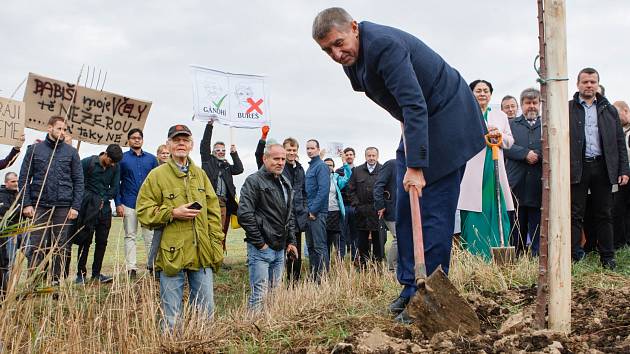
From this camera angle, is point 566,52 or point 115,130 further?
point 115,130

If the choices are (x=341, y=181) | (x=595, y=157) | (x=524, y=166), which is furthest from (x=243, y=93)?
(x=595, y=157)

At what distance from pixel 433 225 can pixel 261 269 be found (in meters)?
2.99

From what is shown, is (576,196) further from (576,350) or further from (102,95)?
(102,95)

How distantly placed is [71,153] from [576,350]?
6.15 metres

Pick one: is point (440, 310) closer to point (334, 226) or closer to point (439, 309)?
point (439, 309)

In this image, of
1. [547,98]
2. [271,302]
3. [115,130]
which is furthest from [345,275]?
[115,130]

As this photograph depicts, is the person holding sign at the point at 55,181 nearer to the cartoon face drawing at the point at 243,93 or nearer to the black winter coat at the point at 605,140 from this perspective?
the cartoon face drawing at the point at 243,93

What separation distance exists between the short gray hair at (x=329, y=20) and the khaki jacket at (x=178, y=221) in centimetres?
225

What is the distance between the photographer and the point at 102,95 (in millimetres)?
8625

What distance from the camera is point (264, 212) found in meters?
6.74

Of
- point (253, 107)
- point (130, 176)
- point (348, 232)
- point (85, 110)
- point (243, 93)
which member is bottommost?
point (348, 232)

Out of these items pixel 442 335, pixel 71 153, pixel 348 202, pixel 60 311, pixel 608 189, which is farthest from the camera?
pixel 348 202

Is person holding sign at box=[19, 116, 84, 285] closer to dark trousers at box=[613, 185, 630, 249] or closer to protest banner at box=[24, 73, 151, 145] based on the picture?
protest banner at box=[24, 73, 151, 145]

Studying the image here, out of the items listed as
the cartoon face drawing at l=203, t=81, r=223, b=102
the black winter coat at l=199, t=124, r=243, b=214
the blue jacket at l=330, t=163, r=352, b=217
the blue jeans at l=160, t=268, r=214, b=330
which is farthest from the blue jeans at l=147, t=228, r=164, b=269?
the cartoon face drawing at l=203, t=81, r=223, b=102
